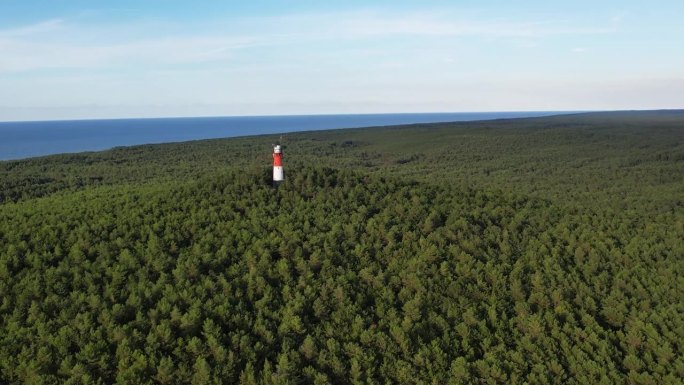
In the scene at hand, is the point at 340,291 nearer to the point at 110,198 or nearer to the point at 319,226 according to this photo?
the point at 319,226

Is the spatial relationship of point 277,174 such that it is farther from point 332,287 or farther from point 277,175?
point 332,287

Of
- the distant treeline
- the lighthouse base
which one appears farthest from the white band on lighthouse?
the distant treeline

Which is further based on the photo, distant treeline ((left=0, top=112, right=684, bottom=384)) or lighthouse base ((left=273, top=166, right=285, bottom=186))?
lighthouse base ((left=273, top=166, right=285, bottom=186))

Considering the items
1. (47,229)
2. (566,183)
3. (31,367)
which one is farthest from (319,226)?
(566,183)

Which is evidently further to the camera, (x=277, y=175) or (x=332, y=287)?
(x=277, y=175)

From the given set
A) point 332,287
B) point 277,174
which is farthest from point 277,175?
point 332,287

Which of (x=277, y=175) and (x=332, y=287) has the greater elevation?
(x=277, y=175)

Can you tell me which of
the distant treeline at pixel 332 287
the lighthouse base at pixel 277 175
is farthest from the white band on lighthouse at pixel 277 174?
the distant treeline at pixel 332 287

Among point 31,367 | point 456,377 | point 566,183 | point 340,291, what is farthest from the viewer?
point 566,183

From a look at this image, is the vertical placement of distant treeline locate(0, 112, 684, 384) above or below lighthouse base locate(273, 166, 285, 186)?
below

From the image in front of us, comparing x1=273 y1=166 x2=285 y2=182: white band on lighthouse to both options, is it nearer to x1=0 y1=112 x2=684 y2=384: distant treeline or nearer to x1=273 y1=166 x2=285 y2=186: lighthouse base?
x1=273 y1=166 x2=285 y2=186: lighthouse base

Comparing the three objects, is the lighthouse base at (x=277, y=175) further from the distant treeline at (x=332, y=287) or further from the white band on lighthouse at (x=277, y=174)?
the distant treeline at (x=332, y=287)
